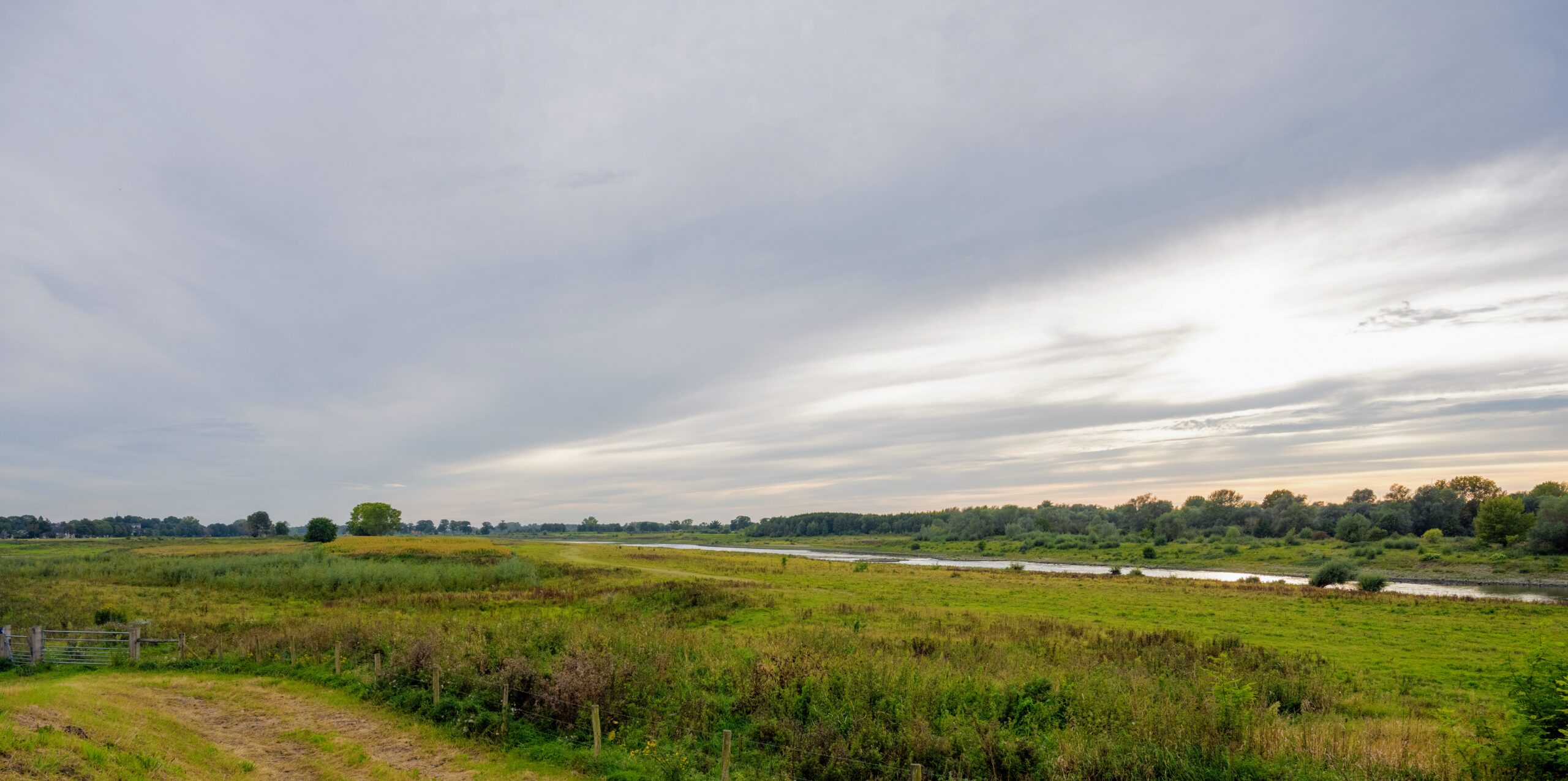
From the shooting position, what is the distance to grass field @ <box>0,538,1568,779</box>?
1302 centimetres

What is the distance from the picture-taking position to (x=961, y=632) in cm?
3056

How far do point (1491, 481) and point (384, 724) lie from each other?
185816 millimetres

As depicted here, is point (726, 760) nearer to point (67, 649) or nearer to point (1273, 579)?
point (67, 649)

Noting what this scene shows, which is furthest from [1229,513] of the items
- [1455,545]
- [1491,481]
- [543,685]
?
[543,685]

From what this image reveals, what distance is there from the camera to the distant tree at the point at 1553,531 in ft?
260

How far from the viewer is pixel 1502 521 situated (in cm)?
9106

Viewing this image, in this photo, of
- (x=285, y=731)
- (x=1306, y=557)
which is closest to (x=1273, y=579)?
(x=1306, y=557)

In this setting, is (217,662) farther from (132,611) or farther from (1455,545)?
(1455,545)

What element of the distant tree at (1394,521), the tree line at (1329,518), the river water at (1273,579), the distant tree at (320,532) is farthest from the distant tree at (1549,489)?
the distant tree at (320,532)

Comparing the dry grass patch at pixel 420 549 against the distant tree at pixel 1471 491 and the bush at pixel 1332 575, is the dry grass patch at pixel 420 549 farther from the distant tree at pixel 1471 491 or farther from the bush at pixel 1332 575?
the distant tree at pixel 1471 491

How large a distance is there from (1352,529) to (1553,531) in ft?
96.6

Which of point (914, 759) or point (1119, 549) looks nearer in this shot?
point (914, 759)

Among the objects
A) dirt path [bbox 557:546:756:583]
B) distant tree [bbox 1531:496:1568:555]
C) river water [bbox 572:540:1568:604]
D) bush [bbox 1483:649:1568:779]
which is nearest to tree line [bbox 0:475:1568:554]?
distant tree [bbox 1531:496:1568:555]

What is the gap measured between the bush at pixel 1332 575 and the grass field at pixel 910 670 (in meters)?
18.6
